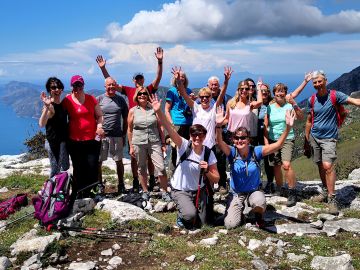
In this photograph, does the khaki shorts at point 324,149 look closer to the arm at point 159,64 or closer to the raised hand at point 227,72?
the raised hand at point 227,72

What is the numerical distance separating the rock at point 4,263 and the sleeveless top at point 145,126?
465cm

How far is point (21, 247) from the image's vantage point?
7.43m

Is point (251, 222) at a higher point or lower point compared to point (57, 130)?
lower

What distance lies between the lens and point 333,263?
653 centimetres

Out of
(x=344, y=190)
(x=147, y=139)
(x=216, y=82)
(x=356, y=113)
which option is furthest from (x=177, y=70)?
(x=356, y=113)

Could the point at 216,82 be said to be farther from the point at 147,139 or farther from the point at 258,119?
the point at 147,139

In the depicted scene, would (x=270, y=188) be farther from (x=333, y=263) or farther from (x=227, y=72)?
(x=333, y=263)

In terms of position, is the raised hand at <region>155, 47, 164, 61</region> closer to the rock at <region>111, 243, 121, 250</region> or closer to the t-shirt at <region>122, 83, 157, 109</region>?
the t-shirt at <region>122, 83, 157, 109</region>

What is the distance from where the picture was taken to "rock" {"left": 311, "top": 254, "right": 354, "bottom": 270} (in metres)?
6.42

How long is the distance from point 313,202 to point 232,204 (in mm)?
3297

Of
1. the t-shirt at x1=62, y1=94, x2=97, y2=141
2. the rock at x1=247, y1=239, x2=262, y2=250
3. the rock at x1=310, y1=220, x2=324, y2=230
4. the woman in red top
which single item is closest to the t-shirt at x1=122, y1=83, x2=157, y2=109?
the woman in red top

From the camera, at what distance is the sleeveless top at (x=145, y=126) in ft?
34.5

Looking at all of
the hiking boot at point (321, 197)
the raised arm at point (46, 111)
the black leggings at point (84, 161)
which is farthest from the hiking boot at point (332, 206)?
the raised arm at point (46, 111)

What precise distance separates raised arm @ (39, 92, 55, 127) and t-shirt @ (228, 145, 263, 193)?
4.38 metres
